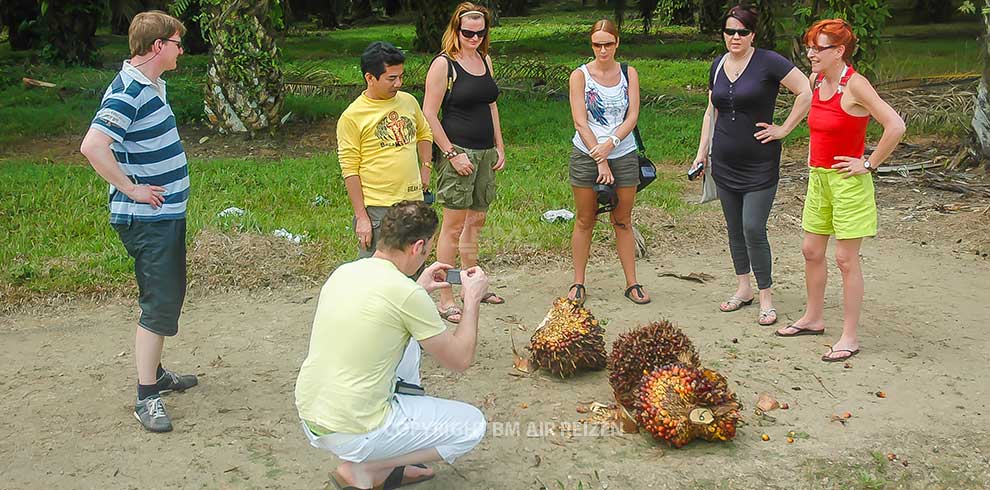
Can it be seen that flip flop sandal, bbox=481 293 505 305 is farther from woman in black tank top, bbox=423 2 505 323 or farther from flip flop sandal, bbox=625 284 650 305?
flip flop sandal, bbox=625 284 650 305

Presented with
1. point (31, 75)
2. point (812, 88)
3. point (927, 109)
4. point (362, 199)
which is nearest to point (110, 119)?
point (362, 199)

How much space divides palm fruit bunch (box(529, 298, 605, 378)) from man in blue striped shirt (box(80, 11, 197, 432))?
187cm

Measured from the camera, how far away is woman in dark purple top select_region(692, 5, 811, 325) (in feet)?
18.9

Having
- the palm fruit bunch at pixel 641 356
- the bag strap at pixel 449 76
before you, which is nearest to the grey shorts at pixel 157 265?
the bag strap at pixel 449 76

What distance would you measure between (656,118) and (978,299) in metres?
7.03

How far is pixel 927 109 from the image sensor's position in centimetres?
1210

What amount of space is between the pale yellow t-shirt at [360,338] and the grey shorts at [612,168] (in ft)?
8.71

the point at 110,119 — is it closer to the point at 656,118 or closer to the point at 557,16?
the point at 656,118

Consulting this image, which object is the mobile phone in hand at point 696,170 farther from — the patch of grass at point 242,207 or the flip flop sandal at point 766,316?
the patch of grass at point 242,207

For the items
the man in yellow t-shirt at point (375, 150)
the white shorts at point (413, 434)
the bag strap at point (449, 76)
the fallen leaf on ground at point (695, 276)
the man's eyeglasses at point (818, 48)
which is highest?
the man's eyeglasses at point (818, 48)

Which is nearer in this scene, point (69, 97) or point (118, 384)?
point (118, 384)

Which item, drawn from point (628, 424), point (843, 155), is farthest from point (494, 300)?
point (843, 155)

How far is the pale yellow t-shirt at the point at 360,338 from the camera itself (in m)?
3.63

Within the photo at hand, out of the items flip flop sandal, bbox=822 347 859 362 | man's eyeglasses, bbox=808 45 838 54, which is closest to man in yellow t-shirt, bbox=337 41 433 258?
man's eyeglasses, bbox=808 45 838 54
